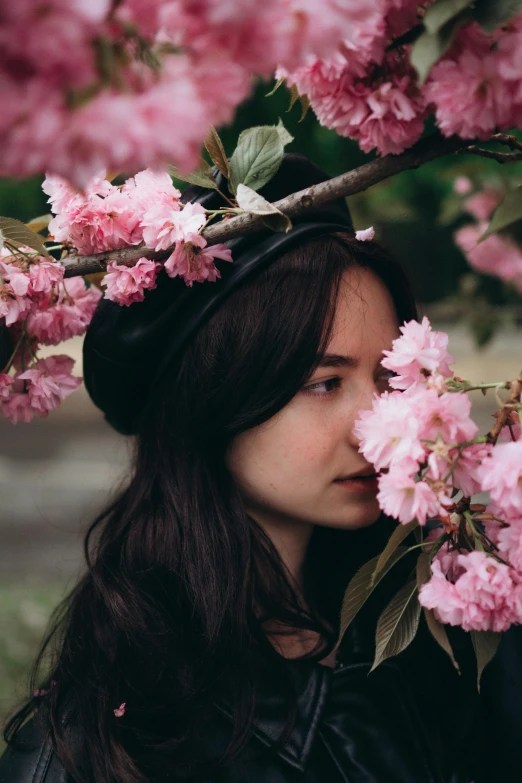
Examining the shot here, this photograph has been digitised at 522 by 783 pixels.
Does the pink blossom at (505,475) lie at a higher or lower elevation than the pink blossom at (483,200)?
higher

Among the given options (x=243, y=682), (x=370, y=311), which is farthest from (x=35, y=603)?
(x=370, y=311)

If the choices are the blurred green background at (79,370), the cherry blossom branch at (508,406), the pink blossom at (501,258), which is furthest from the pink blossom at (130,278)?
the pink blossom at (501,258)

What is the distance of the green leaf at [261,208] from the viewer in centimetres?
97

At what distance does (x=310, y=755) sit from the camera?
133 cm

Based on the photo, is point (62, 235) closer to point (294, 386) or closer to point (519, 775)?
point (294, 386)

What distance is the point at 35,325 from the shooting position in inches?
49.2

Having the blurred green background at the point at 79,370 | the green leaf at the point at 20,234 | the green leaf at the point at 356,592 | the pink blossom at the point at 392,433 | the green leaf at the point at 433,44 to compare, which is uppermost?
the green leaf at the point at 433,44

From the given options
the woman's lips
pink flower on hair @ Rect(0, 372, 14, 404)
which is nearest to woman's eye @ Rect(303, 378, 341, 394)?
the woman's lips

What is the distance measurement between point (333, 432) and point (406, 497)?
0.41 meters

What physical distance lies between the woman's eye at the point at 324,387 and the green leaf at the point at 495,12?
71 centimetres

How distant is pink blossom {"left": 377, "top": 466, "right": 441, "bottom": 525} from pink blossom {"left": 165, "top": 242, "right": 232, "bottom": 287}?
446 millimetres

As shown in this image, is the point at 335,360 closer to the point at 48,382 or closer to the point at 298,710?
the point at 48,382

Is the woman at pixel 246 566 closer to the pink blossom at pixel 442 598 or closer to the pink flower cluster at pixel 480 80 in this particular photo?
the pink blossom at pixel 442 598

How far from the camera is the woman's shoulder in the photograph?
1.27 metres
